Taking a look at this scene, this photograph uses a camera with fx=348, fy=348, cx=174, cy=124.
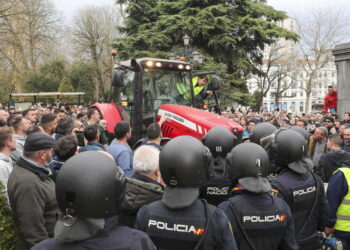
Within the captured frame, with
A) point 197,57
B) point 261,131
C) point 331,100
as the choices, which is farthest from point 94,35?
point 261,131

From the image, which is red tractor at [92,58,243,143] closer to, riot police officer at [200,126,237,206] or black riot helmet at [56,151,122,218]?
riot police officer at [200,126,237,206]

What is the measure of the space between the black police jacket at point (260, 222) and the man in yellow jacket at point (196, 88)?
18.4ft

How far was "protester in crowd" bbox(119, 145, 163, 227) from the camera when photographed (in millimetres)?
2875

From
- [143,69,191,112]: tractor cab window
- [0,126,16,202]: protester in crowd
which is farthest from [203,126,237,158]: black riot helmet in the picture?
[143,69,191,112]: tractor cab window

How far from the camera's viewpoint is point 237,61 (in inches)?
982

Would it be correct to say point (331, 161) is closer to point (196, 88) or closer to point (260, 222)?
point (196, 88)

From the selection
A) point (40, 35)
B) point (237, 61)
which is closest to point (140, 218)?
point (237, 61)

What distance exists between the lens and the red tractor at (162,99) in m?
7.31

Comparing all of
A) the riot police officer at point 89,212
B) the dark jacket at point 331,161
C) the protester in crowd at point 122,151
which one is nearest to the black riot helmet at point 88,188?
the riot police officer at point 89,212

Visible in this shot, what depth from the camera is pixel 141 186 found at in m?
2.88

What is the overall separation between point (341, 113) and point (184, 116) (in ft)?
23.4

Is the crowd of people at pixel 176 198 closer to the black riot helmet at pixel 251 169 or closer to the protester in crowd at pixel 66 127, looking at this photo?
the black riot helmet at pixel 251 169

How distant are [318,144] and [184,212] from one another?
697cm

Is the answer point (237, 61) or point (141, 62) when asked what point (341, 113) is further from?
point (237, 61)
